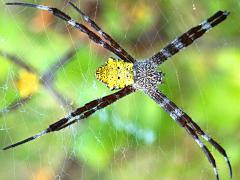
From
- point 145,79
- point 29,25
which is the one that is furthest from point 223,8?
point 29,25

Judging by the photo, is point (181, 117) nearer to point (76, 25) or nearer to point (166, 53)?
point (166, 53)

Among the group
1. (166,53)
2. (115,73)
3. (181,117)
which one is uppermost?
(166,53)

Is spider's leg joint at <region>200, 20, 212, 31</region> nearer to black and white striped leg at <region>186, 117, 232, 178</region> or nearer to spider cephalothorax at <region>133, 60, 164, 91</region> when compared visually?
spider cephalothorax at <region>133, 60, 164, 91</region>

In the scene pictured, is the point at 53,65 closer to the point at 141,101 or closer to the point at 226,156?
the point at 141,101

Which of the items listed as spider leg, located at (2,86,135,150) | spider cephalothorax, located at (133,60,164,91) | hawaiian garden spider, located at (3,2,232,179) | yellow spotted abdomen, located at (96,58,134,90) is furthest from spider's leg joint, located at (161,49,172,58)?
spider leg, located at (2,86,135,150)

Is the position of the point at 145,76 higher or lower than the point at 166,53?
lower

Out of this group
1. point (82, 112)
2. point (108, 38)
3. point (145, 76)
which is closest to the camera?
point (82, 112)

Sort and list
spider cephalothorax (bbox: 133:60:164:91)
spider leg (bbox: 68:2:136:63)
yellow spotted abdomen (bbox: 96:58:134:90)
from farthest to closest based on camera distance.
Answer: spider cephalothorax (bbox: 133:60:164:91) < spider leg (bbox: 68:2:136:63) < yellow spotted abdomen (bbox: 96:58:134:90)

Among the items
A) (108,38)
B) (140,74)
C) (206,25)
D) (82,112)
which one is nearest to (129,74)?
(140,74)
